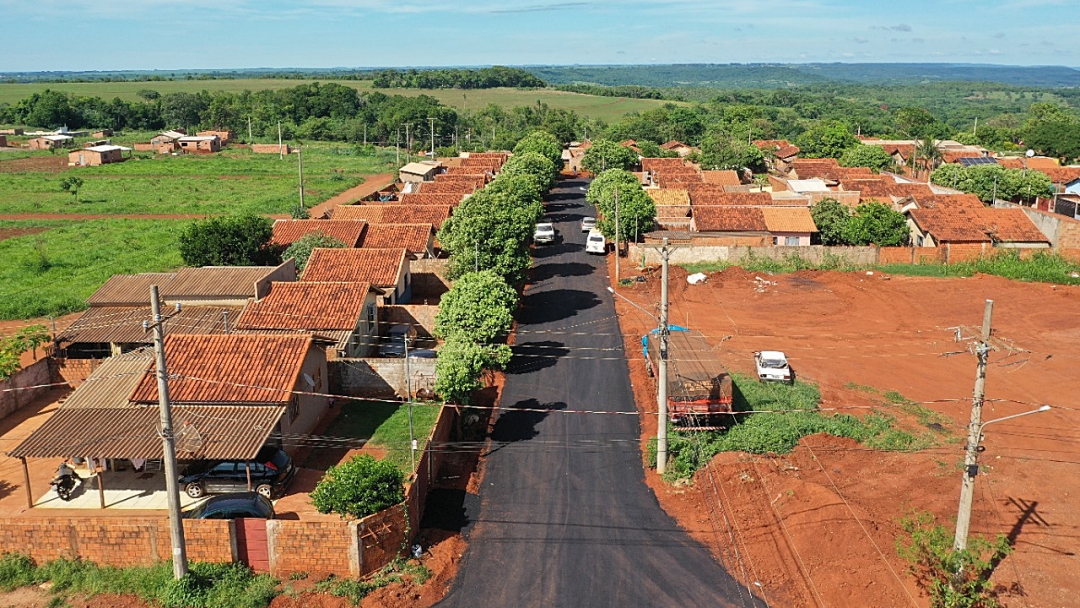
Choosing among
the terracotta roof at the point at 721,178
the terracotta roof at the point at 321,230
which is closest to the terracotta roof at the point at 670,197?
the terracotta roof at the point at 721,178

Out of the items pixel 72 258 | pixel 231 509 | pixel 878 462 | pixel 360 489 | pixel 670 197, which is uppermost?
pixel 670 197

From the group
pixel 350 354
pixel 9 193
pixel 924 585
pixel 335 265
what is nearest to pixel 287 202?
pixel 9 193

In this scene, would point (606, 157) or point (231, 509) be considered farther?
point (606, 157)

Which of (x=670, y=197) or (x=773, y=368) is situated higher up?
(x=670, y=197)

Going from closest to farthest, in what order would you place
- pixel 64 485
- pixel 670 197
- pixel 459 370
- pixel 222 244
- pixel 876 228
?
pixel 64 485, pixel 459 370, pixel 222 244, pixel 876 228, pixel 670 197

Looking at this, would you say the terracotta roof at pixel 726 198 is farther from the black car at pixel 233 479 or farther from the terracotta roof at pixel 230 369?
the black car at pixel 233 479

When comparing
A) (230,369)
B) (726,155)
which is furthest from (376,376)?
(726,155)

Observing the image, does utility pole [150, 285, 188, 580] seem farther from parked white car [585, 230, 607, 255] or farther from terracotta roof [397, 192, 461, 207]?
terracotta roof [397, 192, 461, 207]

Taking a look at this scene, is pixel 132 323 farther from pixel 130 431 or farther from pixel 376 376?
pixel 130 431
